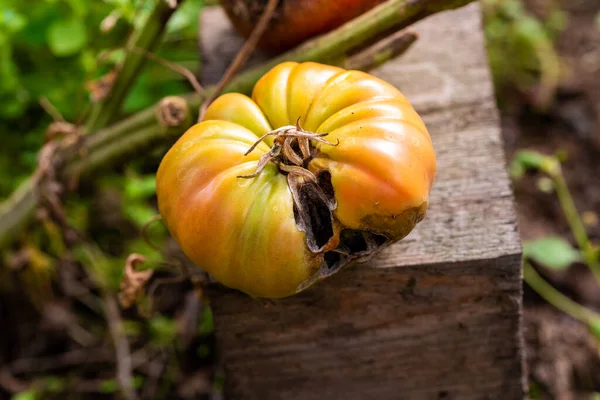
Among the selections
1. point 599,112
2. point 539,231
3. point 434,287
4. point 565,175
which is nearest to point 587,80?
point 599,112

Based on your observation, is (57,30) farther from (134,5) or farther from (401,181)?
(401,181)

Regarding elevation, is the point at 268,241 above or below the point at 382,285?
above

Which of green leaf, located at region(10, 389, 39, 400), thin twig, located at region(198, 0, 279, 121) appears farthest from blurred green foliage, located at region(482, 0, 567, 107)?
green leaf, located at region(10, 389, 39, 400)

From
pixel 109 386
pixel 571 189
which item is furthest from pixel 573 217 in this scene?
pixel 109 386

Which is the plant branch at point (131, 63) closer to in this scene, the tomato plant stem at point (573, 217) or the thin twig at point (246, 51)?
the thin twig at point (246, 51)

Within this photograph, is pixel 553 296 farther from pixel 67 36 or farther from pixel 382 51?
pixel 67 36

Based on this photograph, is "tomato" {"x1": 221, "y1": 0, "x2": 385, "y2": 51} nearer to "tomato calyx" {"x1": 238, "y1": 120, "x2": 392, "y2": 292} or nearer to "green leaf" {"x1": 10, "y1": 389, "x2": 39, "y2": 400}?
"tomato calyx" {"x1": 238, "y1": 120, "x2": 392, "y2": 292}

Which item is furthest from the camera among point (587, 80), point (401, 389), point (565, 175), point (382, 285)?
point (587, 80)
